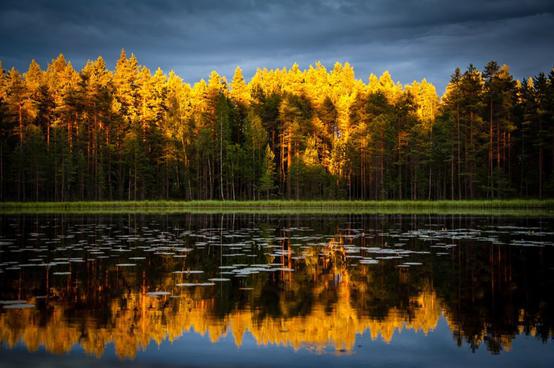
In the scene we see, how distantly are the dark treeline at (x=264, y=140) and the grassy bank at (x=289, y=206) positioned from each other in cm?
506

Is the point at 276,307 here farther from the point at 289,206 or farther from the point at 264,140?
the point at 264,140

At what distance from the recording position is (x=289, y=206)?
77812 mm

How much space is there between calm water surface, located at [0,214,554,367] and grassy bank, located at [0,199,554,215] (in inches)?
1702

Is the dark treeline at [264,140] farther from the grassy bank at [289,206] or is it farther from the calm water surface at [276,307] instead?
the calm water surface at [276,307]

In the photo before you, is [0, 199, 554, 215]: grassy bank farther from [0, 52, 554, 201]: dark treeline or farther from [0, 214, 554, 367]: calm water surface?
[0, 214, 554, 367]: calm water surface

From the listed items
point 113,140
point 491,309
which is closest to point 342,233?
point 491,309

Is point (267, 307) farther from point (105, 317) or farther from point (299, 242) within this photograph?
point (299, 242)

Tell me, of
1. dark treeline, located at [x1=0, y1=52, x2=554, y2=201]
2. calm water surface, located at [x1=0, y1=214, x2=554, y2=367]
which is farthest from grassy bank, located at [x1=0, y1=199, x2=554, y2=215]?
calm water surface, located at [x1=0, y1=214, x2=554, y2=367]

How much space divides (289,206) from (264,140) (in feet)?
51.0

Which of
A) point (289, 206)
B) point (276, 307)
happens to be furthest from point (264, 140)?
point (276, 307)

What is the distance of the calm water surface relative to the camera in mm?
9430

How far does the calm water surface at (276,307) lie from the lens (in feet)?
30.9

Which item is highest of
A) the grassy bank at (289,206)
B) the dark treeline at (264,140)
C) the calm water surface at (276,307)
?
the dark treeline at (264,140)

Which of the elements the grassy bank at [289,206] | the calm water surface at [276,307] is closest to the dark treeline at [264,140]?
the grassy bank at [289,206]
